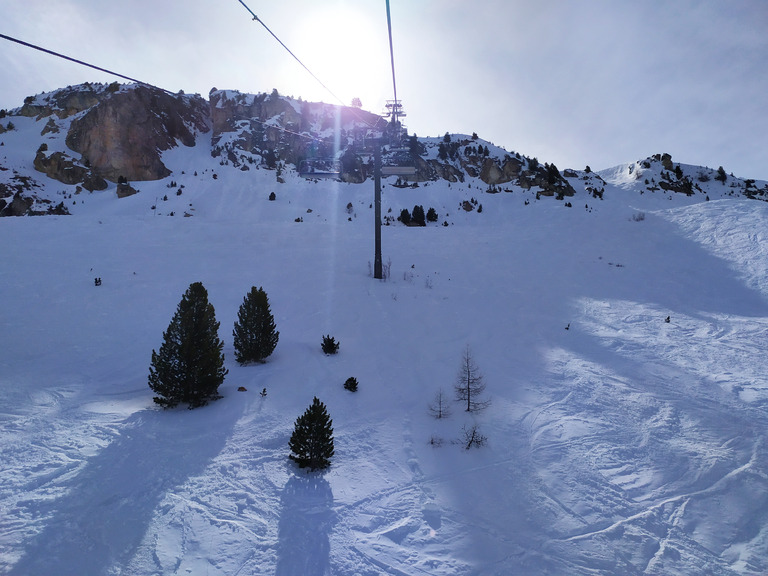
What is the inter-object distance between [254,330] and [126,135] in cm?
4440

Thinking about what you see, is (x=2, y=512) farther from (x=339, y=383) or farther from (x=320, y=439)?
(x=339, y=383)

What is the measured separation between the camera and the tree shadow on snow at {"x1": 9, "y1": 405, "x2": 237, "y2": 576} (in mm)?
3600

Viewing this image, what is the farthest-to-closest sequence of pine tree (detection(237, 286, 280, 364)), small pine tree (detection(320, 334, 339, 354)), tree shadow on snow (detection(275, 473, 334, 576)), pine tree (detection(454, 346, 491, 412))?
small pine tree (detection(320, 334, 339, 354)), pine tree (detection(237, 286, 280, 364)), pine tree (detection(454, 346, 491, 412)), tree shadow on snow (detection(275, 473, 334, 576))

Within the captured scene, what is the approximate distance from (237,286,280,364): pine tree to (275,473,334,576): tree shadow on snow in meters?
4.40

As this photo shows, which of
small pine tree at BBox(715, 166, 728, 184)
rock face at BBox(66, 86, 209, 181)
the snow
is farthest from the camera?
small pine tree at BBox(715, 166, 728, 184)

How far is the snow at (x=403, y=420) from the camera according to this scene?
4.05 metres

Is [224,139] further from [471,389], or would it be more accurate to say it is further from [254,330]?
[471,389]

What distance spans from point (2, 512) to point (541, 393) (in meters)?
8.20

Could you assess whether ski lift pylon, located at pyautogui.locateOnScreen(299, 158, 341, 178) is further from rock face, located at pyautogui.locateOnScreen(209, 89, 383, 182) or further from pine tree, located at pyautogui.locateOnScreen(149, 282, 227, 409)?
rock face, located at pyautogui.locateOnScreen(209, 89, 383, 182)

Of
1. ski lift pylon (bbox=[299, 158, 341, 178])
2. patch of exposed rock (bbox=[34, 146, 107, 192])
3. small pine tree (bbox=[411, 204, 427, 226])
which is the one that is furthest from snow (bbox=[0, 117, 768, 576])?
patch of exposed rock (bbox=[34, 146, 107, 192])

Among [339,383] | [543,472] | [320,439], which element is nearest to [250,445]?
[320,439]

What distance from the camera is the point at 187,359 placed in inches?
272

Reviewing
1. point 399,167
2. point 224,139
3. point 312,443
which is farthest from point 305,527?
→ point 224,139

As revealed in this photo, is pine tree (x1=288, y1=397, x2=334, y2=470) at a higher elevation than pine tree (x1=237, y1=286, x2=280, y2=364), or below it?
below
